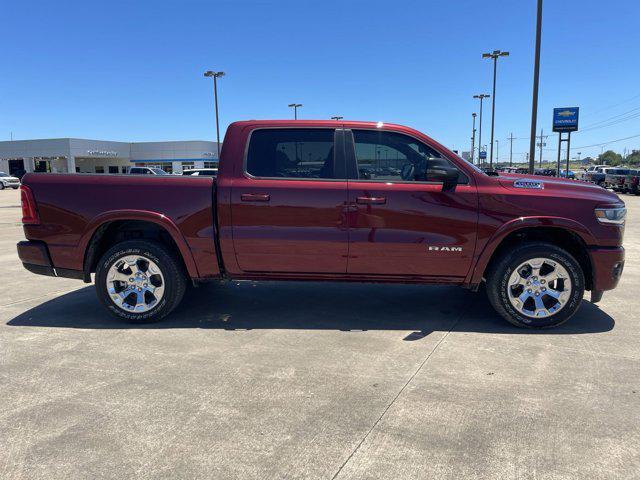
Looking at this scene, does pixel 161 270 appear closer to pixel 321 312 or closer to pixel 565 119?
pixel 321 312

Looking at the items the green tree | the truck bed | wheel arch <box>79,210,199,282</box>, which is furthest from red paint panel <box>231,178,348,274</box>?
the green tree

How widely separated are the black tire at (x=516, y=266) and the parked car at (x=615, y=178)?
33445 mm

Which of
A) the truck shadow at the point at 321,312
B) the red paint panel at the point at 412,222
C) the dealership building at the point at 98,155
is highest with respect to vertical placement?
the dealership building at the point at 98,155

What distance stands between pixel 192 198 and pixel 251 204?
0.57 metres

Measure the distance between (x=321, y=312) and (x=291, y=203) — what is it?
1.34 meters

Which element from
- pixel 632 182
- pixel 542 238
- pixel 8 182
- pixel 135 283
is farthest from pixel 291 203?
pixel 8 182

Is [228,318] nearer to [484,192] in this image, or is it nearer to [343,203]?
[343,203]

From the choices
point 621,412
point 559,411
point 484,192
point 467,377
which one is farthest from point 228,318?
point 621,412

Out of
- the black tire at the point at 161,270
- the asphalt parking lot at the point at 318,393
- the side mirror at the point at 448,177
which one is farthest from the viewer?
the black tire at the point at 161,270

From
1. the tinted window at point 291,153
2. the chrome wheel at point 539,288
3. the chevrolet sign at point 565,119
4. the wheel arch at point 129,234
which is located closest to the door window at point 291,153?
the tinted window at point 291,153

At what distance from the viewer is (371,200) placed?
4.34 metres

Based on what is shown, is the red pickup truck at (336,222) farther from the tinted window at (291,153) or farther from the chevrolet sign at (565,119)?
the chevrolet sign at (565,119)

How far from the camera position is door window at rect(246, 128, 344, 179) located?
14.8 feet

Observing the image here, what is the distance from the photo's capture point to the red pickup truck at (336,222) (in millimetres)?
4340
